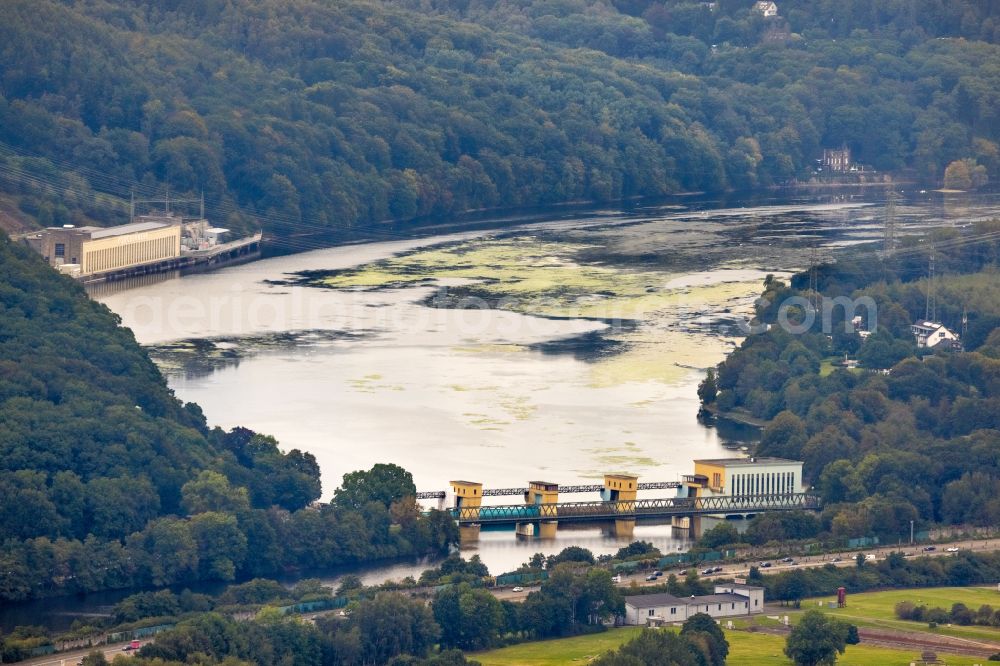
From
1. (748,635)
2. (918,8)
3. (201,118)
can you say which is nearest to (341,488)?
(748,635)

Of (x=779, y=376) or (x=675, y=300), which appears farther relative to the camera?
(x=675, y=300)

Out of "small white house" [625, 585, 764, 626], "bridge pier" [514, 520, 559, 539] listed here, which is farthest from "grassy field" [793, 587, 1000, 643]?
"bridge pier" [514, 520, 559, 539]

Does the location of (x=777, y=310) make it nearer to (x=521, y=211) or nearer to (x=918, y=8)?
(x=521, y=211)

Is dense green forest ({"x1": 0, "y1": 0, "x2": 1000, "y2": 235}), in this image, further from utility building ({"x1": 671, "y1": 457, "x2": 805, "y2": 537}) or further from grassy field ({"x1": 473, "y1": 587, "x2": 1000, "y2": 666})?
grassy field ({"x1": 473, "y1": 587, "x2": 1000, "y2": 666})

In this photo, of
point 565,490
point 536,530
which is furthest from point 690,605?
point 565,490

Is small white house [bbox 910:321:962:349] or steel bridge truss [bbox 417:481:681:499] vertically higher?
small white house [bbox 910:321:962:349]

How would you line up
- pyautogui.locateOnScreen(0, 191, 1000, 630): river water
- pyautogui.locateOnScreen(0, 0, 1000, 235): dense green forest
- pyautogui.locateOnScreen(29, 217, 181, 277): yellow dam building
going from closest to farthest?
1. pyautogui.locateOnScreen(0, 191, 1000, 630): river water
2. pyautogui.locateOnScreen(29, 217, 181, 277): yellow dam building
3. pyautogui.locateOnScreen(0, 0, 1000, 235): dense green forest

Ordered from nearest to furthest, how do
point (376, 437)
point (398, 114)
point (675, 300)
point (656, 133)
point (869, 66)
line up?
point (376, 437) < point (675, 300) < point (398, 114) < point (656, 133) < point (869, 66)
